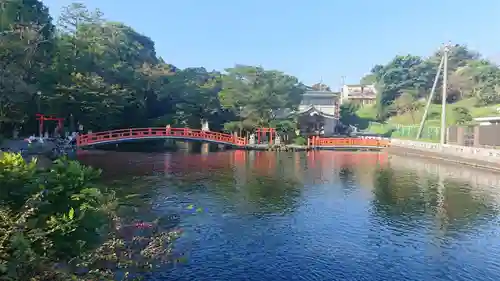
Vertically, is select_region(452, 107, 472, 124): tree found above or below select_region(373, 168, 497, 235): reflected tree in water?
above

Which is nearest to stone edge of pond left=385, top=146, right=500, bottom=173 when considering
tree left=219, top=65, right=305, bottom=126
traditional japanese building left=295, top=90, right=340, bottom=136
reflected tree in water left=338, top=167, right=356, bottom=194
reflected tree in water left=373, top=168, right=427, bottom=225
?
reflected tree in water left=373, top=168, right=427, bottom=225

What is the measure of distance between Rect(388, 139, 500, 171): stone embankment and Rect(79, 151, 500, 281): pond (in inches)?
69.9

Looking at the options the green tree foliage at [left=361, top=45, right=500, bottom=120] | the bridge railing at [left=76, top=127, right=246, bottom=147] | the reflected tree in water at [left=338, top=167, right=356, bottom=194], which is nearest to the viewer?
the reflected tree in water at [left=338, top=167, right=356, bottom=194]

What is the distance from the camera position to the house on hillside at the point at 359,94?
87.8m

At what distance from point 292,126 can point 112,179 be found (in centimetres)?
2411

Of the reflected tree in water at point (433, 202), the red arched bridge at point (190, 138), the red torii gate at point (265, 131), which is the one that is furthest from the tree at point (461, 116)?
the reflected tree in water at point (433, 202)

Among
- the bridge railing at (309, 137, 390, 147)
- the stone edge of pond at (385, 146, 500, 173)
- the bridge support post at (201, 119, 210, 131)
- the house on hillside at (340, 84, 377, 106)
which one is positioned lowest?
the stone edge of pond at (385, 146, 500, 173)

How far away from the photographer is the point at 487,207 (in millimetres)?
15312

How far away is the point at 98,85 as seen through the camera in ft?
104

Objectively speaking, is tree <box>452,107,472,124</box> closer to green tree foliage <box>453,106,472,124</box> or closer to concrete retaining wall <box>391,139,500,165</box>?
green tree foliage <box>453,106,472,124</box>

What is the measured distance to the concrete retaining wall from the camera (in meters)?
25.2

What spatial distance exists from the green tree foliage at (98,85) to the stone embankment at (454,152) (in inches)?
479

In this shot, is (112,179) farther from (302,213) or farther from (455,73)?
(455,73)

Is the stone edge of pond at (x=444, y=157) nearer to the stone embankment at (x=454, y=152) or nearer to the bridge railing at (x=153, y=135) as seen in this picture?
the stone embankment at (x=454, y=152)
